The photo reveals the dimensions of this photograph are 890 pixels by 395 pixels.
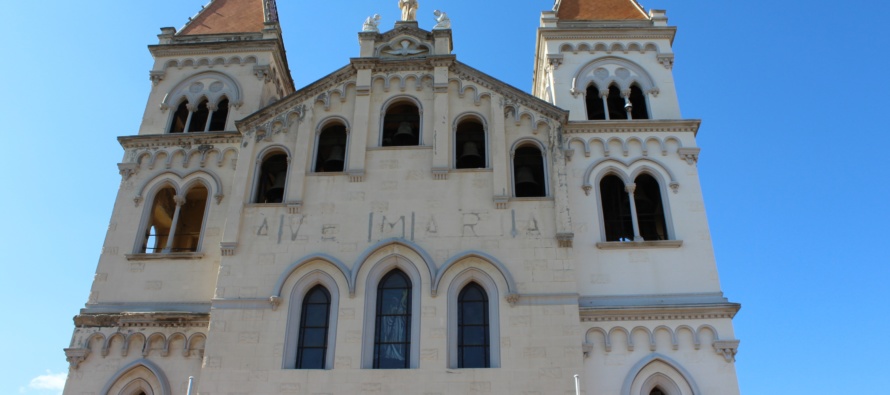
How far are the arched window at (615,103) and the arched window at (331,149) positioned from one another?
8.92 m

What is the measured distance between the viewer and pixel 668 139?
23.4 metres

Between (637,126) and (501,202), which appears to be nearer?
(501,202)

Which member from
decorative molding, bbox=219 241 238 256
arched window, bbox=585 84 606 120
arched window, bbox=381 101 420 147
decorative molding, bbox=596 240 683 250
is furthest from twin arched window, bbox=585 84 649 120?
decorative molding, bbox=219 241 238 256

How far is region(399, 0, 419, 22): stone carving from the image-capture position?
26.4m

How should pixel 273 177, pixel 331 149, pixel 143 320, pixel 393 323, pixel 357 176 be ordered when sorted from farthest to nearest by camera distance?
pixel 273 177 → pixel 331 149 → pixel 357 176 → pixel 143 320 → pixel 393 323

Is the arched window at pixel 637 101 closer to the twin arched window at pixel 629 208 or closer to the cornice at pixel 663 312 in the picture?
the twin arched window at pixel 629 208

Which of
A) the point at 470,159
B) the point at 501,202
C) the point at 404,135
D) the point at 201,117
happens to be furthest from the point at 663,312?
the point at 201,117

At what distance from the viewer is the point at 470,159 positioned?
2309 cm

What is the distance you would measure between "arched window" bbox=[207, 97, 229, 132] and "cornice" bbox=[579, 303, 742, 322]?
13.5 metres

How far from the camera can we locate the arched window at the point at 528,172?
22422mm

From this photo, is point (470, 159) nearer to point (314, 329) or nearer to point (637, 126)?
point (637, 126)

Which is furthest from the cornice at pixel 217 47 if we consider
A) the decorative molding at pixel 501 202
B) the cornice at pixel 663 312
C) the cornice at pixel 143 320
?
the cornice at pixel 663 312

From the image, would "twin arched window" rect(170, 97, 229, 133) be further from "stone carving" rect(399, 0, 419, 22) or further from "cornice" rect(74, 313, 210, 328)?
"cornice" rect(74, 313, 210, 328)

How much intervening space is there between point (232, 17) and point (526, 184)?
1394 centimetres
